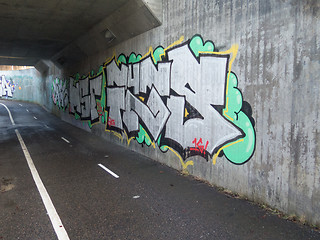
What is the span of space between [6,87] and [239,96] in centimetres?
5083

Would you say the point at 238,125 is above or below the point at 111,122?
above

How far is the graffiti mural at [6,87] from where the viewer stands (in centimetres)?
4485

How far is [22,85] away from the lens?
4141 cm

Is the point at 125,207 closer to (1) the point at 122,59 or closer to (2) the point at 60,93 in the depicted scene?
(1) the point at 122,59

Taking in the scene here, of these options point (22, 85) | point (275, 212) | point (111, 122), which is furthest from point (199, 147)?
point (22, 85)

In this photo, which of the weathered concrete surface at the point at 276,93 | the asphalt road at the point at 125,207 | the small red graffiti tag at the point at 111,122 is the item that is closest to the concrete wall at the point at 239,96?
the weathered concrete surface at the point at 276,93

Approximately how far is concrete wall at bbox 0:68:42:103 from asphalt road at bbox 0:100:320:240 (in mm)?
26422

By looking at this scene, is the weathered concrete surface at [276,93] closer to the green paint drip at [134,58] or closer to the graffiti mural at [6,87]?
the green paint drip at [134,58]

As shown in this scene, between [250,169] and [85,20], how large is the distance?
9.44 m

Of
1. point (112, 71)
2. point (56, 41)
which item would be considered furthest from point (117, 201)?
point (56, 41)

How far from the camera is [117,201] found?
5.60 metres

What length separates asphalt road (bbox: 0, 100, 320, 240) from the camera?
14.0 feet

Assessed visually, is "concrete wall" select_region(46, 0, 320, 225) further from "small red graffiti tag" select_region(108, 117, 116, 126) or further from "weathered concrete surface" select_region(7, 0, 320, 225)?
"small red graffiti tag" select_region(108, 117, 116, 126)

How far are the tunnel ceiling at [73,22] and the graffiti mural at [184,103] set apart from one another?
1.21 metres
